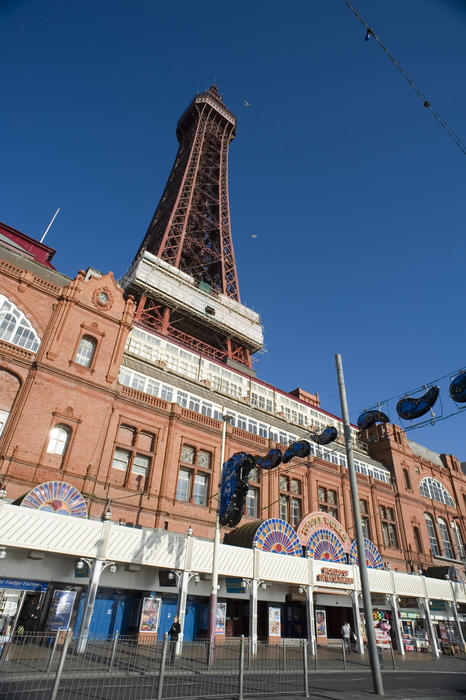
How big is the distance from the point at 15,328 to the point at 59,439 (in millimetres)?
7071

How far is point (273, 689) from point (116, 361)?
19278 mm

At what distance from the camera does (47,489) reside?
18.9 meters

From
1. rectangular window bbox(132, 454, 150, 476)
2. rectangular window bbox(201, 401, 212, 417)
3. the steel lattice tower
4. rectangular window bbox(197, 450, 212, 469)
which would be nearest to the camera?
rectangular window bbox(132, 454, 150, 476)

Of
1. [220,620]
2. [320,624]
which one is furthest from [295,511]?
[220,620]

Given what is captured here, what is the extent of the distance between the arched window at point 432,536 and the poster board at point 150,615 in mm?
33802

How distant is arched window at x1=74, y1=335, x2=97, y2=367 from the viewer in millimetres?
25641

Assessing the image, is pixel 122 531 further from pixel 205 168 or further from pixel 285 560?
pixel 205 168

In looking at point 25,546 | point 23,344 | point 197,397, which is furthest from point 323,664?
point 23,344

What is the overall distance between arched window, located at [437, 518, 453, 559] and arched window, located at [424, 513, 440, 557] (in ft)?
3.79

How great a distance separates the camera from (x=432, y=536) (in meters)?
44.4

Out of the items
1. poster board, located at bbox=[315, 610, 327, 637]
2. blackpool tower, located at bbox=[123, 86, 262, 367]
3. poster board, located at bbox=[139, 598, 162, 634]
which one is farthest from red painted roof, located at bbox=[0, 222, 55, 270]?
poster board, located at bbox=[315, 610, 327, 637]

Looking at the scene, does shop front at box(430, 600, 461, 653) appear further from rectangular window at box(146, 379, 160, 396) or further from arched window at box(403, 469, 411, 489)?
rectangular window at box(146, 379, 160, 396)

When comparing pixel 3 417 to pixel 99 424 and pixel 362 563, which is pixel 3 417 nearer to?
pixel 99 424

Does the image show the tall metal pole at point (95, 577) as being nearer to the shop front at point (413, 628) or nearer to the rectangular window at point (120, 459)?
the rectangular window at point (120, 459)
